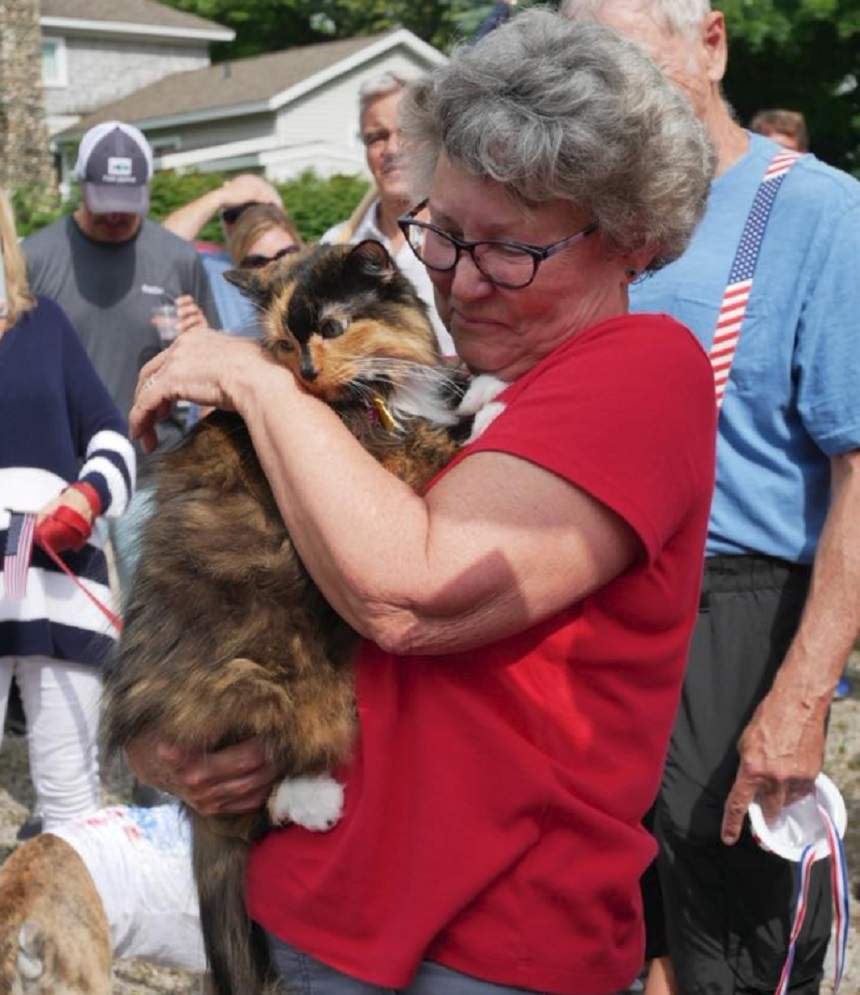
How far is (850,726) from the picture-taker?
6.89m

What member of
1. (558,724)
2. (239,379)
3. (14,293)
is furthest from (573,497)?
(14,293)

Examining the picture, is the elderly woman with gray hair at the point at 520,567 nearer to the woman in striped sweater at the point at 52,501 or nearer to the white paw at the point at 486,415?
the white paw at the point at 486,415

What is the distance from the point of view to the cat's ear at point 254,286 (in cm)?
241

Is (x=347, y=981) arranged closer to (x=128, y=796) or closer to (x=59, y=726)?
(x=59, y=726)

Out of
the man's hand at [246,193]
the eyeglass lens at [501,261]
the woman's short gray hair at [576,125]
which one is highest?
the woman's short gray hair at [576,125]

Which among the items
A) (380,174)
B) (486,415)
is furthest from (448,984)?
(380,174)

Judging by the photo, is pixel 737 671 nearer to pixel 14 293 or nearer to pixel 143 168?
pixel 14 293

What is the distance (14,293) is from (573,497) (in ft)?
11.1

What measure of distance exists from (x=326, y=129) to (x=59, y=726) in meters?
30.7

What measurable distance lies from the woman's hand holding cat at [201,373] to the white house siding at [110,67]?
4166cm

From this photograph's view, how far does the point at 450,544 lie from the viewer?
170cm

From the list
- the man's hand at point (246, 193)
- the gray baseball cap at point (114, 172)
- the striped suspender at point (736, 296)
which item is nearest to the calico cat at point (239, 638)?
the striped suspender at point (736, 296)

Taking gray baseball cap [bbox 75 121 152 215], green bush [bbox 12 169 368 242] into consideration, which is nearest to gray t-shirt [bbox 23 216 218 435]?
gray baseball cap [bbox 75 121 152 215]

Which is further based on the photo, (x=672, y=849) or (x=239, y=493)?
(x=672, y=849)
